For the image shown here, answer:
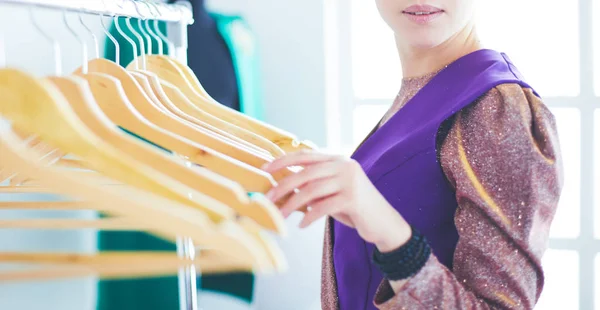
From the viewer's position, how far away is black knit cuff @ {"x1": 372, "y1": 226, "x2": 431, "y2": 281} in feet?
2.49

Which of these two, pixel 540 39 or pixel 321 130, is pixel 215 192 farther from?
pixel 540 39

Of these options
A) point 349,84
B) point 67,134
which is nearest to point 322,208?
point 67,134

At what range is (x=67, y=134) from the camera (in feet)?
1.65

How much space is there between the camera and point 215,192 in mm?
548

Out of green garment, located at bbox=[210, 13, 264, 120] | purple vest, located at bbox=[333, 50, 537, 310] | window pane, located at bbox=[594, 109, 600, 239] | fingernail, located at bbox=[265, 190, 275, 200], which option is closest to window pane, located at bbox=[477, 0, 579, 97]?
window pane, located at bbox=[594, 109, 600, 239]

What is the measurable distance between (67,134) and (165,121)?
29cm

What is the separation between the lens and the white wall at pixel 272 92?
4.77ft

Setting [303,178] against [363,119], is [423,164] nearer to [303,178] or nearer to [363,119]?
[303,178]

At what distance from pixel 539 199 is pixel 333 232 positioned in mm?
383

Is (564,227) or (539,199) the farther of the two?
(564,227)

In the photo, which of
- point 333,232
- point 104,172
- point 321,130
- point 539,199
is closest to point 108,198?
point 104,172

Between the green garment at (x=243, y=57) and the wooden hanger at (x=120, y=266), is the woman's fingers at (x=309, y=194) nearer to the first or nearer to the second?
the wooden hanger at (x=120, y=266)

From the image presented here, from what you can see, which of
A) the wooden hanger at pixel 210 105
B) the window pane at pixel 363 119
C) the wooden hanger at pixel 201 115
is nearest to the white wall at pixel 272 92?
the window pane at pixel 363 119

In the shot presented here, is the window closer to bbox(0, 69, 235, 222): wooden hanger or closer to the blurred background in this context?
the blurred background
